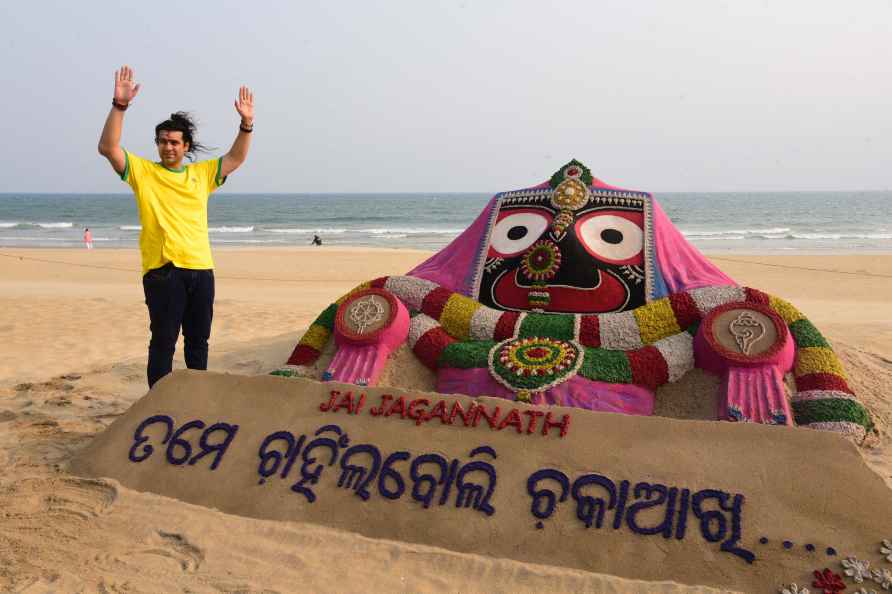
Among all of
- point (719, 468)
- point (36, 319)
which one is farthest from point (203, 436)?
point (36, 319)

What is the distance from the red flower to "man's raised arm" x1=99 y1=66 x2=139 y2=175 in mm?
3486

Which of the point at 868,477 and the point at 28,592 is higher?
the point at 868,477

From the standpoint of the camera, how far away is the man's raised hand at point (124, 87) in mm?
3561

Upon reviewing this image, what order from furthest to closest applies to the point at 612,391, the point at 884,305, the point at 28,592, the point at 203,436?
the point at 884,305, the point at 612,391, the point at 203,436, the point at 28,592

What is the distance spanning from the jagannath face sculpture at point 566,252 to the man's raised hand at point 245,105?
1775mm

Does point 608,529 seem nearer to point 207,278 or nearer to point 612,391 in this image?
point 612,391

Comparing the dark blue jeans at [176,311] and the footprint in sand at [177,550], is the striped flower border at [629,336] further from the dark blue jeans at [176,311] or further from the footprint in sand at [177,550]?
the footprint in sand at [177,550]

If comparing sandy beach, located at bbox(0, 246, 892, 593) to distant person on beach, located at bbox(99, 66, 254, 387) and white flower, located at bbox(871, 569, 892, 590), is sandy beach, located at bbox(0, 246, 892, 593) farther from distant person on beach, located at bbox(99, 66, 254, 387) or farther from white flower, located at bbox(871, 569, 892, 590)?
distant person on beach, located at bbox(99, 66, 254, 387)

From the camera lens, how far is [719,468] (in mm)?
2975

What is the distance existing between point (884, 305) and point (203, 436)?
10.3m

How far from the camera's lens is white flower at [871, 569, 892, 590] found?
249 cm

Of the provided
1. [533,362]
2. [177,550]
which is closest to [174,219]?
[177,550]

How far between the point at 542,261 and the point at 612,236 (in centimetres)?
49

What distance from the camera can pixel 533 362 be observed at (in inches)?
162
